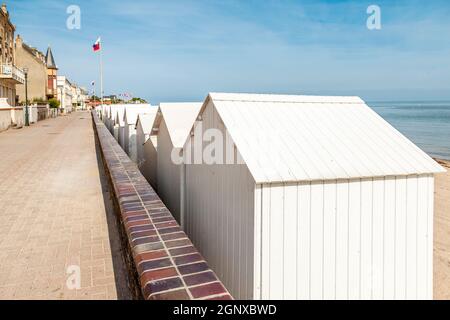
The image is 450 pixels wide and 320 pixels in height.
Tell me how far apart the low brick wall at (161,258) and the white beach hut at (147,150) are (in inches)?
154

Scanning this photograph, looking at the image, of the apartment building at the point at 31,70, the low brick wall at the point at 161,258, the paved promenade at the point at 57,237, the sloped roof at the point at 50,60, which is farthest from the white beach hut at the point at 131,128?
the sloped roof at the point at 50,60

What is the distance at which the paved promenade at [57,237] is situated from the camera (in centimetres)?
407

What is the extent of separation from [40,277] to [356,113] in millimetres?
4084

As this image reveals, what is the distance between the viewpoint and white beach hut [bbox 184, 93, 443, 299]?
2.99m

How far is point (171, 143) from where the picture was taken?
663 cm

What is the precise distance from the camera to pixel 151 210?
450 centimetres

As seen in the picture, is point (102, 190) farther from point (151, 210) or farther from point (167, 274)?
point (167, 274)

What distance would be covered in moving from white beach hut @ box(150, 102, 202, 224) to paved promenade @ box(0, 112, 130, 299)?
1078 mm

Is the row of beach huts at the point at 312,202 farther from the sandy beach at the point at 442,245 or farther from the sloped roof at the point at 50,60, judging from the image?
the sloped roof at the point at 50,60

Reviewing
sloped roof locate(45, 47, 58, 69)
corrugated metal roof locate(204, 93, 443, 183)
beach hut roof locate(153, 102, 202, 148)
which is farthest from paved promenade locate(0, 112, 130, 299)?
sloped roof locate(45, 47, 58, 69)

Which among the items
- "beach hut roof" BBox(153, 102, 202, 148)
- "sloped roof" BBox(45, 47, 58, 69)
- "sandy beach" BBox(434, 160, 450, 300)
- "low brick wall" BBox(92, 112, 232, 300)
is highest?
"sloped roof" BBox(45, 47, 58, 69)

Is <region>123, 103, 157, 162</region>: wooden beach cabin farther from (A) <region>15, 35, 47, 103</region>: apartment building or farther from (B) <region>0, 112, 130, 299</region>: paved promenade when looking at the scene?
(A) <region>15, 35, 47, 103</region>: apartment building

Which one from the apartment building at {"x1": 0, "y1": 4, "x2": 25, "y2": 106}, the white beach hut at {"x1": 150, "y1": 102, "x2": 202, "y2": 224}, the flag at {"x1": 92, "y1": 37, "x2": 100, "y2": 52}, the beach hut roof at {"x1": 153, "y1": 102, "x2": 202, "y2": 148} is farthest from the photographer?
the flag at {"x1": 92, "y1": 37, "x2": 100, "y2": 52}
